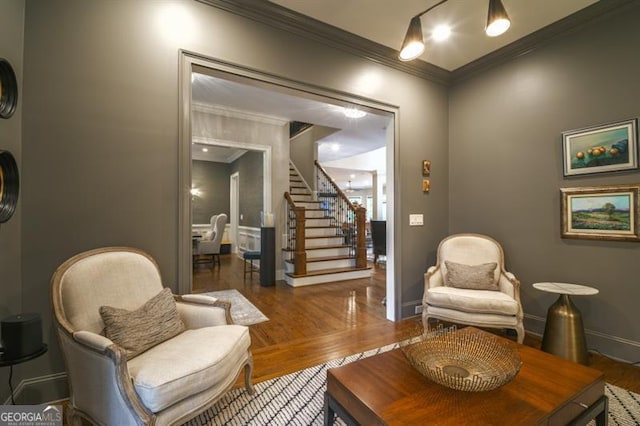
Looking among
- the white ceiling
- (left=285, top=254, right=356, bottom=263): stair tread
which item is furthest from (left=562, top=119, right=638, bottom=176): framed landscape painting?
(left=285, top=254, right=356, bottom=263): stair tread

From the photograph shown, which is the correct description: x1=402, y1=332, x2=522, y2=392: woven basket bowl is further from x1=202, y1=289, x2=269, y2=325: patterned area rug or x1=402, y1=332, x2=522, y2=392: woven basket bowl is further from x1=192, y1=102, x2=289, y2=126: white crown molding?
x1=192, y1=102, x2=289, y2=126: white crown molding

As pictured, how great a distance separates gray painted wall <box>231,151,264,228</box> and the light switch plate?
367 centimetres

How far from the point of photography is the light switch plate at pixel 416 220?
333 cm

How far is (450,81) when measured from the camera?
3.63 meters

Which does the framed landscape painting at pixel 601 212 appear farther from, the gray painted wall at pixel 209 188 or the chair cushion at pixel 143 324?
the gray painted wall at pixel 209 188

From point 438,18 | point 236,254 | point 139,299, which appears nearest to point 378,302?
point 139,299

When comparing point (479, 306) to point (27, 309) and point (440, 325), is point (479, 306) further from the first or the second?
point (27, 309)

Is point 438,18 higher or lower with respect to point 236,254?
higher

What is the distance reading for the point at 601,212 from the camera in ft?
8.06

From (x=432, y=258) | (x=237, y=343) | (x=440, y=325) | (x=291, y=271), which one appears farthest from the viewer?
(x=291, y=271)

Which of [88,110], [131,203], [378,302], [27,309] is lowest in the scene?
[378,302]

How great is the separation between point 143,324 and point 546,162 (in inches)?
146

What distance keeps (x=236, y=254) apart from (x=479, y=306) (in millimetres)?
7067

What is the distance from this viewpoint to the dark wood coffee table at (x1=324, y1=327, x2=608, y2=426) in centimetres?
110
